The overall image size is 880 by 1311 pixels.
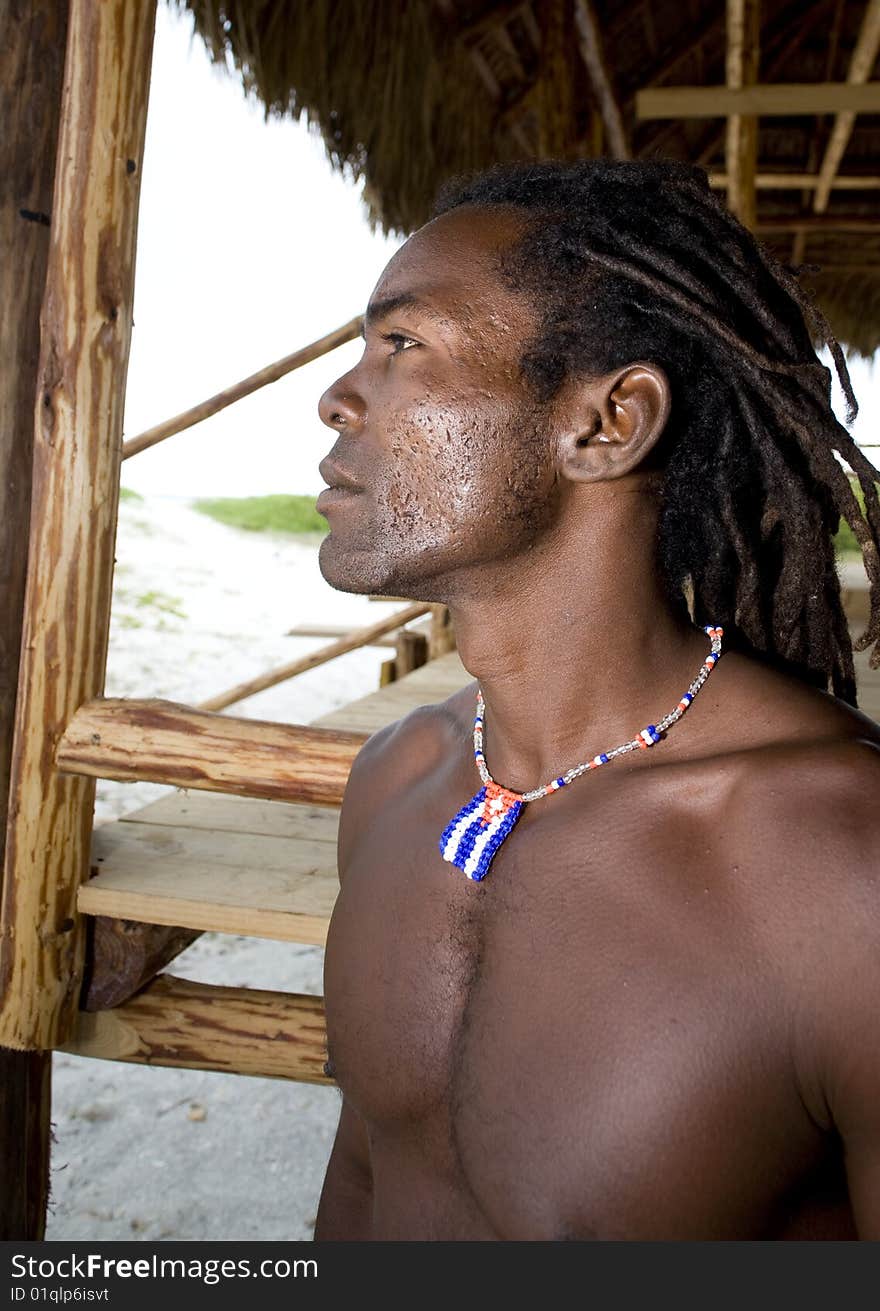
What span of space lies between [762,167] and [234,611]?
940cm

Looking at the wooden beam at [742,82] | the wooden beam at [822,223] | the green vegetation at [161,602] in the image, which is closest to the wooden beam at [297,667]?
the wooden beam at [742,82]

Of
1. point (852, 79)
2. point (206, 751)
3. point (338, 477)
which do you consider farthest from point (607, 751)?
point (852, 79)

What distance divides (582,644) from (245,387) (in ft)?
9.24

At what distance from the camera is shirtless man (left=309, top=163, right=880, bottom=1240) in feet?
3.76

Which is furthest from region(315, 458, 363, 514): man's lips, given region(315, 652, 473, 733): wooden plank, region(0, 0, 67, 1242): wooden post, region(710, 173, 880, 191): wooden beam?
region(710, 173, 880, 191): wooden beam

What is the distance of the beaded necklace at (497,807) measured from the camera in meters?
1.39

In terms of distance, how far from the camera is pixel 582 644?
1435mm

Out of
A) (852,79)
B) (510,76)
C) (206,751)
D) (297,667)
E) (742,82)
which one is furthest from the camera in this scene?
(510,76)

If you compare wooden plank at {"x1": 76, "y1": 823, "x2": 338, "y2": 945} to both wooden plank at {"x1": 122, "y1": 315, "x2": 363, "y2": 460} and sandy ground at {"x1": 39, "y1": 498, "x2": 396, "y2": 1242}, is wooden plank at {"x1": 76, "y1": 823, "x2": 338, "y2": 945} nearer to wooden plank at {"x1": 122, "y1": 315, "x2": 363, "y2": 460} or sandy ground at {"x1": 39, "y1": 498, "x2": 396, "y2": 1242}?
sandy ground at {"x1": 39, "y1": 498, "x2": 396, "y2": 1242}

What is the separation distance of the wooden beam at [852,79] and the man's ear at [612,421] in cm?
382

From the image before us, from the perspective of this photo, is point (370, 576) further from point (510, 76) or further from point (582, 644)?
point (510, 76)

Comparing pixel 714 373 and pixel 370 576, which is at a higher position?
pixel 714 373

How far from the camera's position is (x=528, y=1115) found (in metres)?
1.24

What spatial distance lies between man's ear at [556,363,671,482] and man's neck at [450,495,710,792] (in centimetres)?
8
